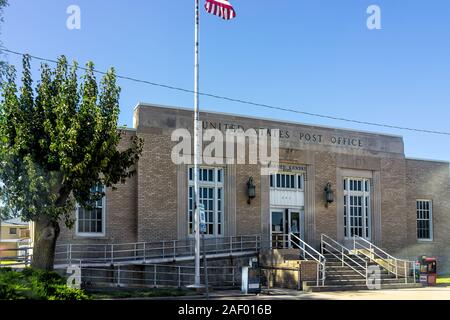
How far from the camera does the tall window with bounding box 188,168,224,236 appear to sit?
1039 inches

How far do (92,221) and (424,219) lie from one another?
64.7 feet

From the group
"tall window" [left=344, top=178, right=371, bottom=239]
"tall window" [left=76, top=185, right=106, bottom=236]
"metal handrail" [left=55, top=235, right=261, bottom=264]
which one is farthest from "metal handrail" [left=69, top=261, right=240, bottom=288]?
"tall window" [left=344, top=178, right=371, bottom=239]

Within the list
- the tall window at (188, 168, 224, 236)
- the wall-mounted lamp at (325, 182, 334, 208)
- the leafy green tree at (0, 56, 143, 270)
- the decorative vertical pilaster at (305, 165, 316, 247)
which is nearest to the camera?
the leafy green tree at (0, 56, 143, 270)

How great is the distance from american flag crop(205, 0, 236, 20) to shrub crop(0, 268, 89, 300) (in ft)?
41.2

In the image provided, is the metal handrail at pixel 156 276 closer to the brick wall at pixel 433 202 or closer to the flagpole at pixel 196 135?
the flagpole at pixel 196 135

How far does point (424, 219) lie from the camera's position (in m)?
33.4

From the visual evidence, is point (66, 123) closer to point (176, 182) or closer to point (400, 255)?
point (176, 182)

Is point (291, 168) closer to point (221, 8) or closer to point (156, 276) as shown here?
point (156, 276)

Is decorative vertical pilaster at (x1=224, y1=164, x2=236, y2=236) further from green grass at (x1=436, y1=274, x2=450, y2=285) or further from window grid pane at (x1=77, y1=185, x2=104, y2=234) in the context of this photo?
green grass at (x1=436, y1=274, x2=450, y2=285)

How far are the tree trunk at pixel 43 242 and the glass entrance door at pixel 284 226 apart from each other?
12.4 metres

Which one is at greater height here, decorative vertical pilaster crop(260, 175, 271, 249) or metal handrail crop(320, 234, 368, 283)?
decorative vertical pilaster crop(260, 175, 271, 249)

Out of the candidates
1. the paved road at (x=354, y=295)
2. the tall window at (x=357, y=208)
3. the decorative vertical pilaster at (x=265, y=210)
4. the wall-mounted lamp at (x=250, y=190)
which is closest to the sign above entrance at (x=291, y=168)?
the decorative vertical pilaster at (x=265, y=210)
